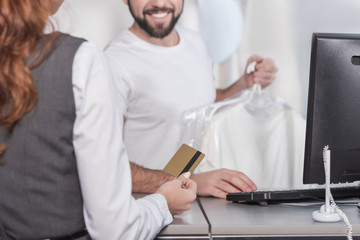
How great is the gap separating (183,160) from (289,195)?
0.37 m

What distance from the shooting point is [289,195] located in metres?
1.67

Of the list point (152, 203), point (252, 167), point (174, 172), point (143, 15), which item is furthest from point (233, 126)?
point (152, 203)

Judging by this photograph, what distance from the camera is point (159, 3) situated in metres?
2.74

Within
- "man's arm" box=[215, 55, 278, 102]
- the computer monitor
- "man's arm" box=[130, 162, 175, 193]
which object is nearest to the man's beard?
"man's arm" box=[215, 55, 278, 102]

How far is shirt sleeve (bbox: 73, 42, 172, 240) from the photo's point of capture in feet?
3.70

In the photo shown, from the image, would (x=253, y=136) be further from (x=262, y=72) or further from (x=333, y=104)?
(x=333, y=104)

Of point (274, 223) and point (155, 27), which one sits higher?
point (155, 27)

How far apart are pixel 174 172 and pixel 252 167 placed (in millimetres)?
995

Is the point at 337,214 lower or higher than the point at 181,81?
lower

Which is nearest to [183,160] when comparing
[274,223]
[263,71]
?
[274,223]

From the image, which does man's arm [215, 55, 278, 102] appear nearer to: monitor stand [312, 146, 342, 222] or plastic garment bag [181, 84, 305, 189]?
plastic garment bag [181, 84, 305, 189]

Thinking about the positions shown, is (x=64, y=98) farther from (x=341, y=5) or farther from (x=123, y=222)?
(x=341, y=5)

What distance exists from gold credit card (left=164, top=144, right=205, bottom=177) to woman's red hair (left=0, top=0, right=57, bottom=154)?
0.49 meters

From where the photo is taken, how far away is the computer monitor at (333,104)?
1519 mm
